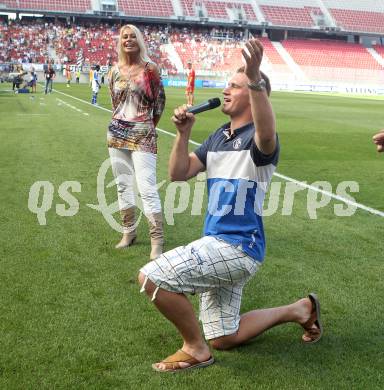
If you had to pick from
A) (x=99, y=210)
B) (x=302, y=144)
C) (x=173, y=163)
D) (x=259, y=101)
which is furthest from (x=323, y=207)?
(x=302, y=144)

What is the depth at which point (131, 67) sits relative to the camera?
5.48 meters

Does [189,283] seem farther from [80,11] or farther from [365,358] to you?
[80,11]

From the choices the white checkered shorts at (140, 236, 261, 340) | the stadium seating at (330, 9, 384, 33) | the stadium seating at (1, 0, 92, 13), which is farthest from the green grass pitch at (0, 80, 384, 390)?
the stadium seating at (330, 9, 384, 33)

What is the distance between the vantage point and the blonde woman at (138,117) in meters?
5.42

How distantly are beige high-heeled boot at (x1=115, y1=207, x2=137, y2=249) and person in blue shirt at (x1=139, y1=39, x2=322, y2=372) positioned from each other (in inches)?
90.6

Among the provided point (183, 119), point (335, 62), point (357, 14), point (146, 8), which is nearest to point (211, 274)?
point (183, 119)

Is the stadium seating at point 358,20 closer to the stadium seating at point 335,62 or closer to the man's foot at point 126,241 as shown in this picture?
the stadium seating at point 335,62

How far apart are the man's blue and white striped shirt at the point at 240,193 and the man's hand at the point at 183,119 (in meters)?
0.26

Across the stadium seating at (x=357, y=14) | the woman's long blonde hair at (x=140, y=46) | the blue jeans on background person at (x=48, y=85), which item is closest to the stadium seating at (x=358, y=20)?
the stadium seating at (x=357, y=14)

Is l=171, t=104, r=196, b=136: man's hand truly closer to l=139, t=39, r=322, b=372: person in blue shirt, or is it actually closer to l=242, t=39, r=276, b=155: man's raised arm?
l=139, t=39, r=322, b=372: person in blue shirt

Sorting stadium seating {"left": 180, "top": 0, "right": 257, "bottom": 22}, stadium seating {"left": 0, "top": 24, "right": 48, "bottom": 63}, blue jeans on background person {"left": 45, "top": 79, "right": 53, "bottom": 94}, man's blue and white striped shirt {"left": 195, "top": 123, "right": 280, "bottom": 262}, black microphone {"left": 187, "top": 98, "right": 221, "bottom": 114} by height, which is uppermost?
stadium seating {"left": 180, "top": 0, "right": 257, "bottom": 22}

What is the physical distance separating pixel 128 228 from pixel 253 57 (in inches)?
133

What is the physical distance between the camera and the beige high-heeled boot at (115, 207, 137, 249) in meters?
5.81

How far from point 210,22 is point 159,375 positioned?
222 ft
